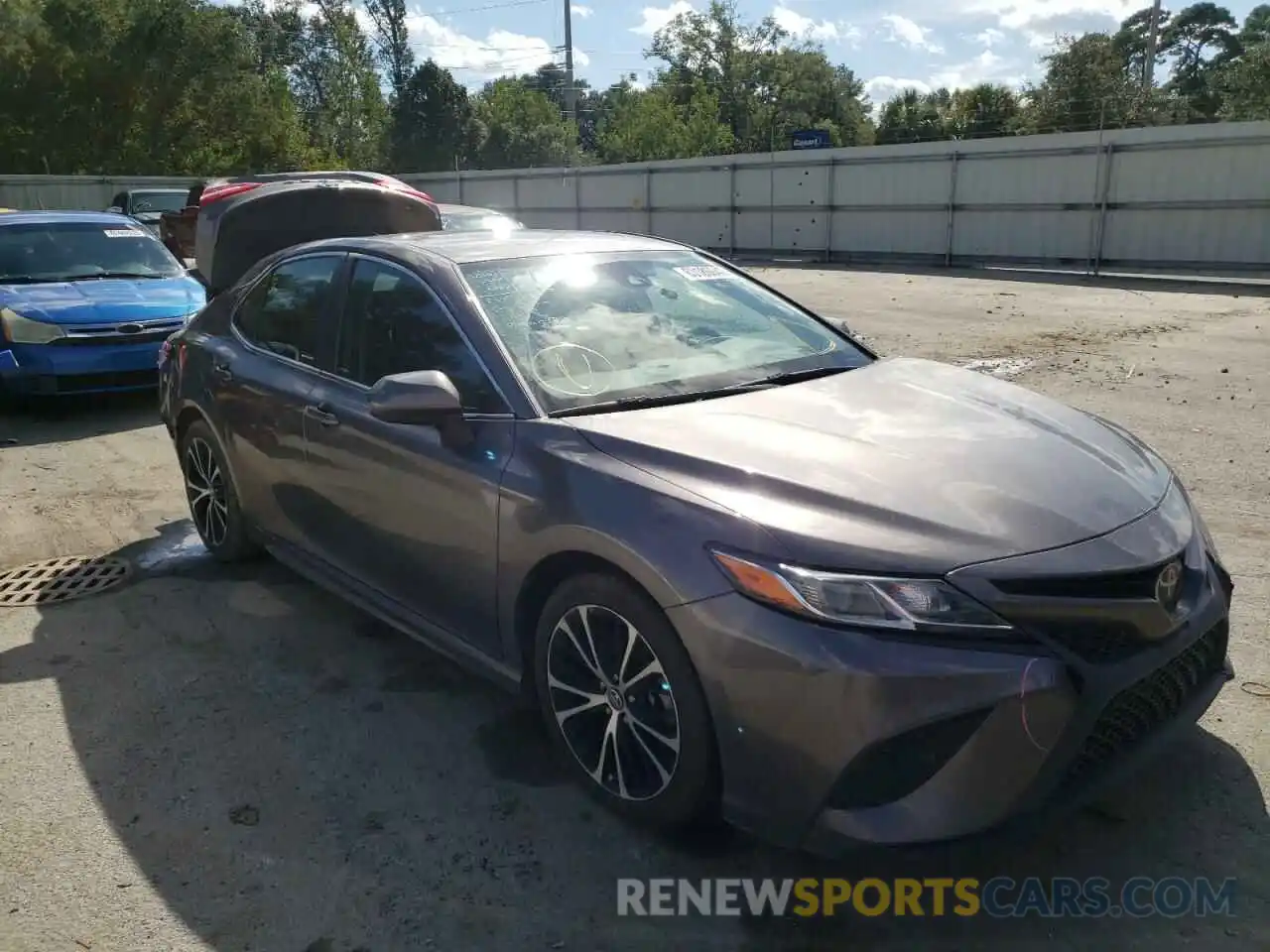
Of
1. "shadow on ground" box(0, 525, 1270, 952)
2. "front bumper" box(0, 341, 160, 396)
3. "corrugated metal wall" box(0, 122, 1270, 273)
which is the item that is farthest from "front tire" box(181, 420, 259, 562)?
"corrugated metal wall" box(0, 122, 1270, 273)

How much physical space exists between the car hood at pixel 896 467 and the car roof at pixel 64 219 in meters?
8.15

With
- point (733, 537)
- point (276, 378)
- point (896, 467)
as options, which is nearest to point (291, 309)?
point (276, 378)

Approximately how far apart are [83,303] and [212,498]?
157 inches

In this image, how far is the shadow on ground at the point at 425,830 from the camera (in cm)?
243

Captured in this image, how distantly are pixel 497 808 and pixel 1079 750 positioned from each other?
159 cm

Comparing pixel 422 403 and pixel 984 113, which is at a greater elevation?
pixel 984 113

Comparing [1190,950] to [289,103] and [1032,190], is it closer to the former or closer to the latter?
[1032,190]

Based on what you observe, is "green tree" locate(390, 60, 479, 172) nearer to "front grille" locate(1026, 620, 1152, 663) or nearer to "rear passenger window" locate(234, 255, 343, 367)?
"rear passenger window" locate(234, 255, 343, 367)

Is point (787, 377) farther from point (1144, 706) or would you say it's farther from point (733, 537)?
point (1144, 706)

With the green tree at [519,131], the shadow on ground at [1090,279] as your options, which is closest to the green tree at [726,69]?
the green tree at [519,131]

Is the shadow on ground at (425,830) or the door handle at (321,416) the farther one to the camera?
the door handle at (321,416)

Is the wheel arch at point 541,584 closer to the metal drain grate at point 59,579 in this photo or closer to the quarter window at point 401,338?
the quarter window at point 401,338

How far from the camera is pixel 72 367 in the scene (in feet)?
24.8

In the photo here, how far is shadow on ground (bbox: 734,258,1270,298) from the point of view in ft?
50.5
